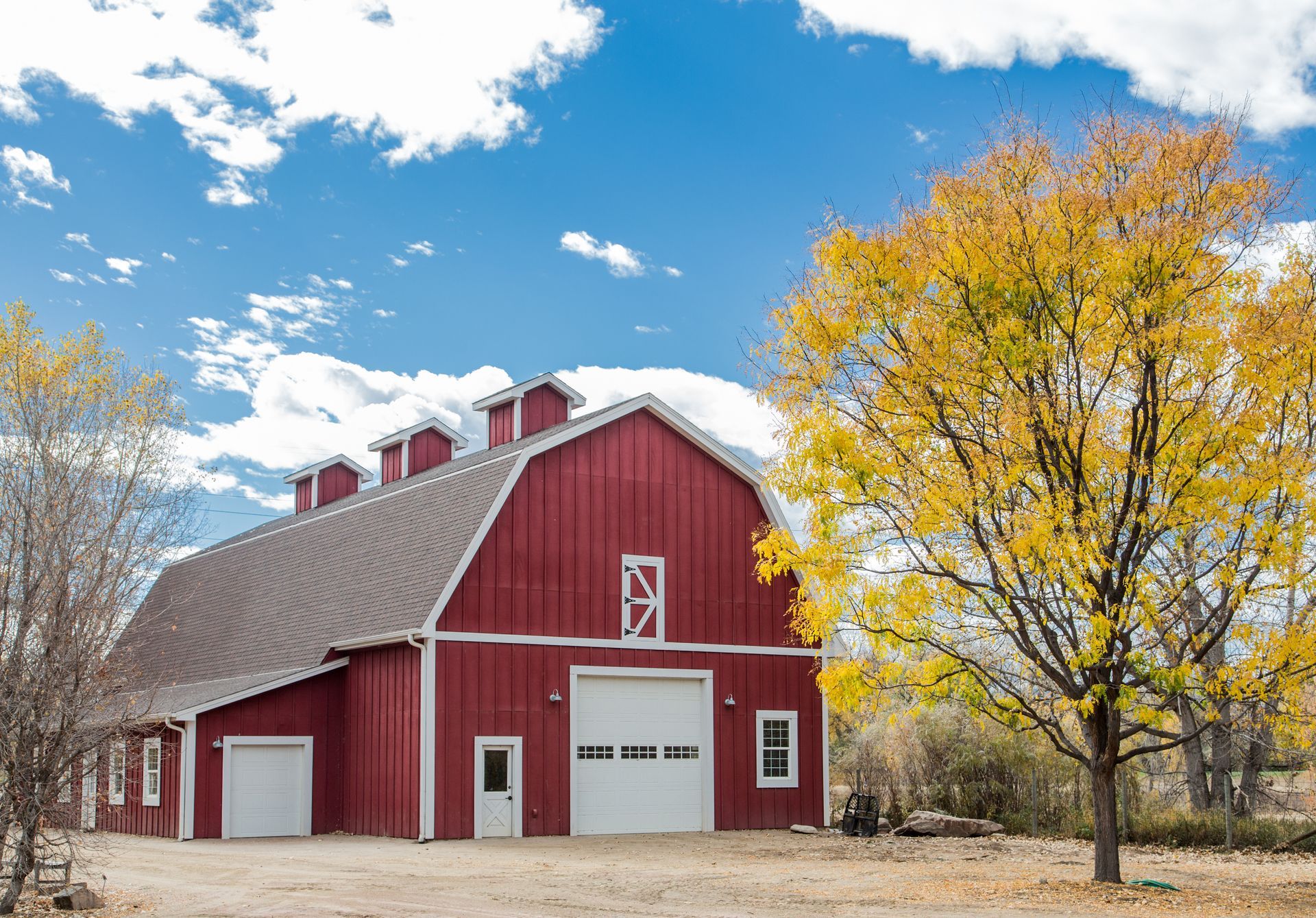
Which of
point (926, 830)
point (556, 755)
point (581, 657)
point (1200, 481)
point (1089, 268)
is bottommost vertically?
point (926, 830)

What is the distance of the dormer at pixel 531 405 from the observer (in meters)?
26.0

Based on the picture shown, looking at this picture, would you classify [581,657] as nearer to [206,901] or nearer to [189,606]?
[206,901]

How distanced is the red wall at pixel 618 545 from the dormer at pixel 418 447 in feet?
25.7

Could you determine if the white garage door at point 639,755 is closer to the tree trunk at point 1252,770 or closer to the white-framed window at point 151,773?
the white-framed window at point 151,773

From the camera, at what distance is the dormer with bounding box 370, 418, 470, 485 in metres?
29.5

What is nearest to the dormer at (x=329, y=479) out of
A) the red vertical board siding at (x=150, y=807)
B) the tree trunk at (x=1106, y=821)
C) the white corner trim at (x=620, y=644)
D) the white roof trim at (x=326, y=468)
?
the white roof trim at (x=326, y=468)

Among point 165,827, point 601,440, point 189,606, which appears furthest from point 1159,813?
point 189,606

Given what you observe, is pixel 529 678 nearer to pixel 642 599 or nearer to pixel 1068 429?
pixel 642 599

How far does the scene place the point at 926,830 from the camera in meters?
22.4

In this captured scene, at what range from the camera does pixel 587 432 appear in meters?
22.7

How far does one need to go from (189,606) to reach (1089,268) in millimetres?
24764

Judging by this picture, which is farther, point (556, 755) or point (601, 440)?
point (601, 440)

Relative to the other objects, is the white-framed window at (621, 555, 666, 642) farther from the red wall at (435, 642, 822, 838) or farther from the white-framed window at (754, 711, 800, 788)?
the white-framed window at (754, 711, 800, 788)

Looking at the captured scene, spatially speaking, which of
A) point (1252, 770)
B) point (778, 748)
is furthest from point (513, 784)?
point (1252, 770)
